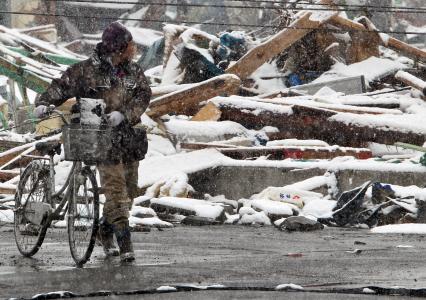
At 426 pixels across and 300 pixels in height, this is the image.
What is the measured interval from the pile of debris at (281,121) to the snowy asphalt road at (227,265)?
1.83 m

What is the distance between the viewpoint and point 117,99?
809 cm

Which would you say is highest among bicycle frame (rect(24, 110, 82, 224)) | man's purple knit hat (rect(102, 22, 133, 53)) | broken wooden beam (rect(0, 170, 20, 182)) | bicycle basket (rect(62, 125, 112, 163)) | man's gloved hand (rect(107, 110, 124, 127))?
man's purple knit hat (rect(102, 22, 133, 53))

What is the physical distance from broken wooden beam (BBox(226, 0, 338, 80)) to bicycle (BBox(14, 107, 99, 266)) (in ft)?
47.3

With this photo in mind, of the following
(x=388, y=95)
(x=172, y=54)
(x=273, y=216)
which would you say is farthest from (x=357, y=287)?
(x=172, y=54)

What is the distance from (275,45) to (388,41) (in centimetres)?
341

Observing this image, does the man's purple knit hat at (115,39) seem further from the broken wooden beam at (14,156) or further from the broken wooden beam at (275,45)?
the broken wooden beam at (275,45)

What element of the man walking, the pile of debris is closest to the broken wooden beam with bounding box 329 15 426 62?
the pile of debris

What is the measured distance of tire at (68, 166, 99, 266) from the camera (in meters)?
7.71

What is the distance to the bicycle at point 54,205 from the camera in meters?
7.75

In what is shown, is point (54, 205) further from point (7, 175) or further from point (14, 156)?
point (14, 156)

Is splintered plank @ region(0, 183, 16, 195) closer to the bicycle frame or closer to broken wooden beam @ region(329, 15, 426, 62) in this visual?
the bicycle frame

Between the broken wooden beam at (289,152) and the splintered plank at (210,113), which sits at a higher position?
the splintered plank at (210,113)

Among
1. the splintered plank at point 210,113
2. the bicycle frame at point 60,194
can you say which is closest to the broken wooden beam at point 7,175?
the splintered plank at point 210,113

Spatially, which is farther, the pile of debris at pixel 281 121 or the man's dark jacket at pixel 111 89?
the pile of debris at pixel 281 121
